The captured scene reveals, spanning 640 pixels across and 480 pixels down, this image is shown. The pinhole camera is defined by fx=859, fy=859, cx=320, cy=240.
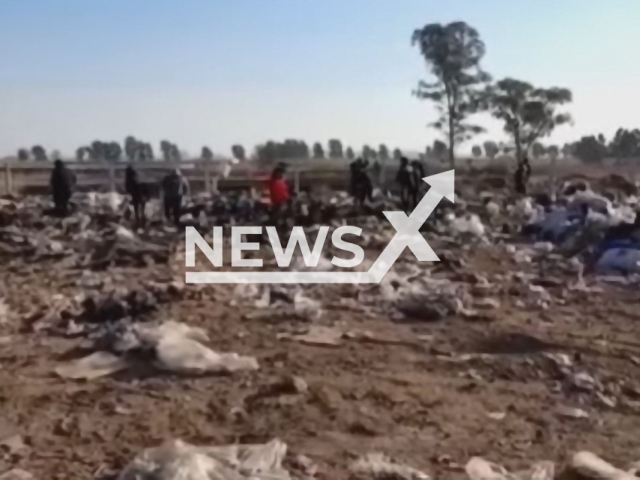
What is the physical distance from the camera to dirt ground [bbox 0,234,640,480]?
386cm

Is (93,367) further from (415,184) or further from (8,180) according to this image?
(8,180)

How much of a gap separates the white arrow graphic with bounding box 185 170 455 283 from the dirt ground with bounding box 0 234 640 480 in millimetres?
1404

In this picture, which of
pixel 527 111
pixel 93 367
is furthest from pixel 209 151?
pixel 93 367

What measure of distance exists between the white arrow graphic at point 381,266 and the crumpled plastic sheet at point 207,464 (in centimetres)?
433

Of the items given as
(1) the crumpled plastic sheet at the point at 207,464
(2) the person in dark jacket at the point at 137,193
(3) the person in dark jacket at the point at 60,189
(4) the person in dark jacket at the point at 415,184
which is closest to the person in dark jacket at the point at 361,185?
(4) the person in dark jacket at the point at 415,184

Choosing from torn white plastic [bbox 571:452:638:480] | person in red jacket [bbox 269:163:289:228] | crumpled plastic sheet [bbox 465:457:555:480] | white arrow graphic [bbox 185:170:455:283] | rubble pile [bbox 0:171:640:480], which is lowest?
crumpled plastic sheet [bbox 465:457:555:480]

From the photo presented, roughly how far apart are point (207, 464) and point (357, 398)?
4.50ft

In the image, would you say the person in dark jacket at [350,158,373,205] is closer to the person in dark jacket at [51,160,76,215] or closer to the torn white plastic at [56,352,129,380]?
the person in dark jacket at [51,160,76,215]

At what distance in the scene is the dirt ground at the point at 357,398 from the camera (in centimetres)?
386

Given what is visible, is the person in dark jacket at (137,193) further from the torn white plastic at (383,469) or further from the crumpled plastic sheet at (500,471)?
the crumpled plastic sheet at (500,471)

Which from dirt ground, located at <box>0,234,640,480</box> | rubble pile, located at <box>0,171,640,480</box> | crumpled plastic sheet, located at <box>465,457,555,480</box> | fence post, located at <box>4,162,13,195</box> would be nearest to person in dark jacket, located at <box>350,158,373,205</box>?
rubble pile, located at <box>0,171,640,480</box>

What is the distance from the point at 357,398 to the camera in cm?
455

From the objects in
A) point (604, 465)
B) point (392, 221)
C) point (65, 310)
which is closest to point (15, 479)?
point (604, 465)

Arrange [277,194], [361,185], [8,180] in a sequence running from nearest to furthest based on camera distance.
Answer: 1. [277,194]
2. [361,185]
3. [8,180]
